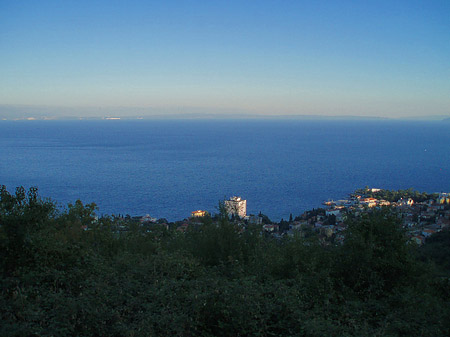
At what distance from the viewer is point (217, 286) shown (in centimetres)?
496

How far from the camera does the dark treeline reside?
13.3ft

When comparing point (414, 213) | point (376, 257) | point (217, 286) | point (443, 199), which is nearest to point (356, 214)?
point (414, 213)

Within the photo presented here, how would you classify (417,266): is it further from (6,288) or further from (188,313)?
(6,288)

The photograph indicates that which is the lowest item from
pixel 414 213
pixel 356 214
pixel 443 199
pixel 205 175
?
pixel 414 213

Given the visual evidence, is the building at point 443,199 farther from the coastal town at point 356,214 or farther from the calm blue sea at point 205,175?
the calm blue sea at point 205,175

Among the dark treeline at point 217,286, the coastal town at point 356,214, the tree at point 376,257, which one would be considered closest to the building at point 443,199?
the coastal town at point 356,214

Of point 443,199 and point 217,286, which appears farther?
point 443,199

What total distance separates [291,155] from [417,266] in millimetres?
A: 55227

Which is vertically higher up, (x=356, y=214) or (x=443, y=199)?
(x=356, y=214)

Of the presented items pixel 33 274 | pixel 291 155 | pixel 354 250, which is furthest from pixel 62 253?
pixel 291 155

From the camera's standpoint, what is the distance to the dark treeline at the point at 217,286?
4066mm

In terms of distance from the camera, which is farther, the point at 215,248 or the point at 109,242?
the point at 109,242

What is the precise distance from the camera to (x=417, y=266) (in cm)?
664

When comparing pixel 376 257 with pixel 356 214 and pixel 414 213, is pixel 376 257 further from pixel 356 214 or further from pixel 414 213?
pixel 414 213
